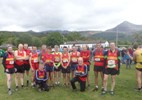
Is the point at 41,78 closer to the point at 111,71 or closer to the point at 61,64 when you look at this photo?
the point at 61,64

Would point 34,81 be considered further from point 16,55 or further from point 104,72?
point 104,72

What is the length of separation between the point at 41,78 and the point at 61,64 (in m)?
1.16

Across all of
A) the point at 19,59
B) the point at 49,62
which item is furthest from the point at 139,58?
the point at 19,59

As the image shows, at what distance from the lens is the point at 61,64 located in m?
11.1

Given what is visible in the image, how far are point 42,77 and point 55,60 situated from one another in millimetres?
1064

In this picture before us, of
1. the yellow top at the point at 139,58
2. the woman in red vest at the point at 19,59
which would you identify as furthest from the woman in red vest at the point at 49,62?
the yellow top at the point at 139,58

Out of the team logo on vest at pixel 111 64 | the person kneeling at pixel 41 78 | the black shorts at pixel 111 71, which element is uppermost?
the team logo on vest at pixel 111 64

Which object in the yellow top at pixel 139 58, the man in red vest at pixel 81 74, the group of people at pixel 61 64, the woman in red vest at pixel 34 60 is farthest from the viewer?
the woman in red vest at pixel 34 60

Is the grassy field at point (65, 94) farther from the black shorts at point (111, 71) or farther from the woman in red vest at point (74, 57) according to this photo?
the woman in red vest at point (74, 57)

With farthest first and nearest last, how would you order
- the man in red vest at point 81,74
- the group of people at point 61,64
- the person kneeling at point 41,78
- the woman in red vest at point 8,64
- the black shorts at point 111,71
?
→ the person kneeling at point 41,78 < the man in red vest at point 81,74 < the woman in red vest at point 8,64 < the group of people at point 61,64 < the black shorts at point 111,71

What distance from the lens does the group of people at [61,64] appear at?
31.5 ft

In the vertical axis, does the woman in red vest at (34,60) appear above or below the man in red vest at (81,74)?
above

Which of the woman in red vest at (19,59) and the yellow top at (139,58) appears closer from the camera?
the yellow top at (139,58)

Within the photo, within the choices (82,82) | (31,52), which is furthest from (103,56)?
(31,52)
